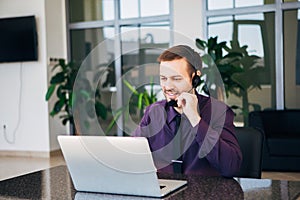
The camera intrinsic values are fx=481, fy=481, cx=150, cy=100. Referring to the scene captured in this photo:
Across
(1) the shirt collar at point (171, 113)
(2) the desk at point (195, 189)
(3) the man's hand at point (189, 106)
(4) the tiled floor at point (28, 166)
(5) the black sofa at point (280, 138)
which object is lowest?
(4) the tiled floor at point (28, 166)

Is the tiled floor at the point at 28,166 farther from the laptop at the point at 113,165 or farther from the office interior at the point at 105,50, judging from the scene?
the laptop at the point at 113,165

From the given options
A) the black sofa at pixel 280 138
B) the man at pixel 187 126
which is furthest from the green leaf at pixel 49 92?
the man at pixel 187 126

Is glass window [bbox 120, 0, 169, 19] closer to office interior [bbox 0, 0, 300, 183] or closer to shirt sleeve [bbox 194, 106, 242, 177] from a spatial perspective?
office interior [bbox 0, 0, 300, 183]

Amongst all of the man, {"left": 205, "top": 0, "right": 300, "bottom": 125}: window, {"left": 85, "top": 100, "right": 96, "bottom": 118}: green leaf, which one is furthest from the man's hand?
{"left": 205, "top": 0, "right": 300, "bottom": 125}: window

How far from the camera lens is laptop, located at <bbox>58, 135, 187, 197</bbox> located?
131cm

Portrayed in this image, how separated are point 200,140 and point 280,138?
4.16m

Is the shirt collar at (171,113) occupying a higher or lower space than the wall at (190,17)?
lower

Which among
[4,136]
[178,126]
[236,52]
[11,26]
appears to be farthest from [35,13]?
[178,126]

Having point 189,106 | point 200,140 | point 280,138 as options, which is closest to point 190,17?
point 280,138

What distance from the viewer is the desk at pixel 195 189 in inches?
54.8

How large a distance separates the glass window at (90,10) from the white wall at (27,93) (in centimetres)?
26

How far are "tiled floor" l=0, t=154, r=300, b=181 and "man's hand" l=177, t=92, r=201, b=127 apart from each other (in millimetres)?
3942

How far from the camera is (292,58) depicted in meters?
6.18

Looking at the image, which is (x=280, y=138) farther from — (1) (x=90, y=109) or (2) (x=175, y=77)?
(2) (x=175, y=77)
